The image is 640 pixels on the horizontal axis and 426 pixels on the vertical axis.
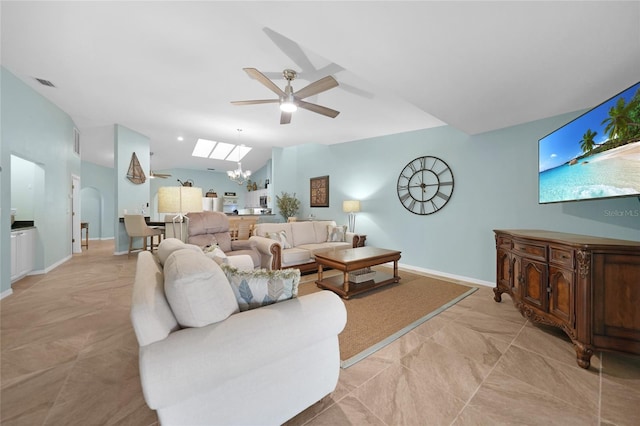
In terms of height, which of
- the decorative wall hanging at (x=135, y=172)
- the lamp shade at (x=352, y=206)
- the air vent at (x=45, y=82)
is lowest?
the lamp shade at (x=352, y=206)

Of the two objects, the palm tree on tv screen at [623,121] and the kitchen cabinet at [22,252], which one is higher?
the palm tree on tv screen at [623,121]

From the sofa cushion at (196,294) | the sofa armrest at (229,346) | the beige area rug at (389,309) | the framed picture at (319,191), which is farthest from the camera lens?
the framed picture at (319,191)

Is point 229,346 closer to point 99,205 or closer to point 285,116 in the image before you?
point 285,116

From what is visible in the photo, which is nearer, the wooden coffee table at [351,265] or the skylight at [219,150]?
the wooden coffee table at [351,265]

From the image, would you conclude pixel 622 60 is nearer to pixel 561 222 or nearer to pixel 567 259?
pixel 567 259

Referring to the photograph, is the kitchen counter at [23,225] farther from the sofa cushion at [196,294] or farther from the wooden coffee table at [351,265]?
the sofa cushion at [196,294]

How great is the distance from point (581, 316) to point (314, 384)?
2016mm

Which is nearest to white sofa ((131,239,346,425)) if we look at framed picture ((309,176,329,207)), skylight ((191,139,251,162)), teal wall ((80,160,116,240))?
framed picture ((309,176,329,207))

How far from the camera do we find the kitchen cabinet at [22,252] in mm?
3361

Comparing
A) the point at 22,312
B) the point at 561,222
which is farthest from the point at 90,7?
the point at 561,222

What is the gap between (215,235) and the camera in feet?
12.0

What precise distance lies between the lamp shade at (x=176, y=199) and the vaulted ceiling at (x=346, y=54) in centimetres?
144

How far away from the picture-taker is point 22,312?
2529 mm

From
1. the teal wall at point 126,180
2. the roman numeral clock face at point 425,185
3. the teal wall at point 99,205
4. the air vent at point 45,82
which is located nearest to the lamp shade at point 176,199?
the air vent at point 45,82
